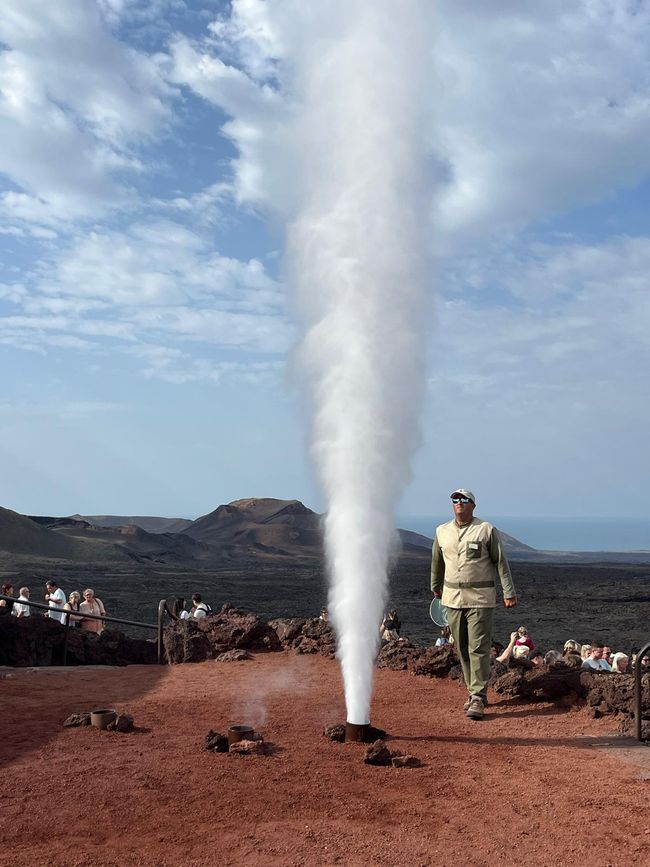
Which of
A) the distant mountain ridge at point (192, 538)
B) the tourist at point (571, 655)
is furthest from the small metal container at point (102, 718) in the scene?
the distant mountain ridge at point (192, 538)

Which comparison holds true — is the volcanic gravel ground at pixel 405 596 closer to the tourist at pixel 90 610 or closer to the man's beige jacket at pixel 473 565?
the tourist at pixel 90 610

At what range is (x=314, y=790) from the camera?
488 cm

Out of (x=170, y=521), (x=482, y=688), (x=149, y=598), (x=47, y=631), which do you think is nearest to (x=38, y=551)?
(x=149, y=598)

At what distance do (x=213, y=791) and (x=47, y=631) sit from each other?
936cm

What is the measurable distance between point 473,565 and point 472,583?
166 millimetres

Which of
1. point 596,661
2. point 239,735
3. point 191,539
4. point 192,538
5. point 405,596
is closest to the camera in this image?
point 239,735

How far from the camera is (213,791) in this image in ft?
15.8

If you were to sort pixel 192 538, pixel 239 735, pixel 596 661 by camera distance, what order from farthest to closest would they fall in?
1. pixel 192 538
2. pixel 596 661
3. pixel 239 735

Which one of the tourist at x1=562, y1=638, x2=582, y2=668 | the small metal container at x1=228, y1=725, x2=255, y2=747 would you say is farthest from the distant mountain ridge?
the small metal container at x1=228, y1=725, x2=255, y2=747

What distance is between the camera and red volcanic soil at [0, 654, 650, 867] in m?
3.98

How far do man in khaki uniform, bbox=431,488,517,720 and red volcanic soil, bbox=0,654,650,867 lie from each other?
45 centimetres

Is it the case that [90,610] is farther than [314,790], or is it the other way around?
[90,610]

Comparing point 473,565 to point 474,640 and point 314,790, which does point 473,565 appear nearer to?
point 474,640

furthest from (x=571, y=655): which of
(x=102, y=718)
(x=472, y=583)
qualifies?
(x=102, y=718)
